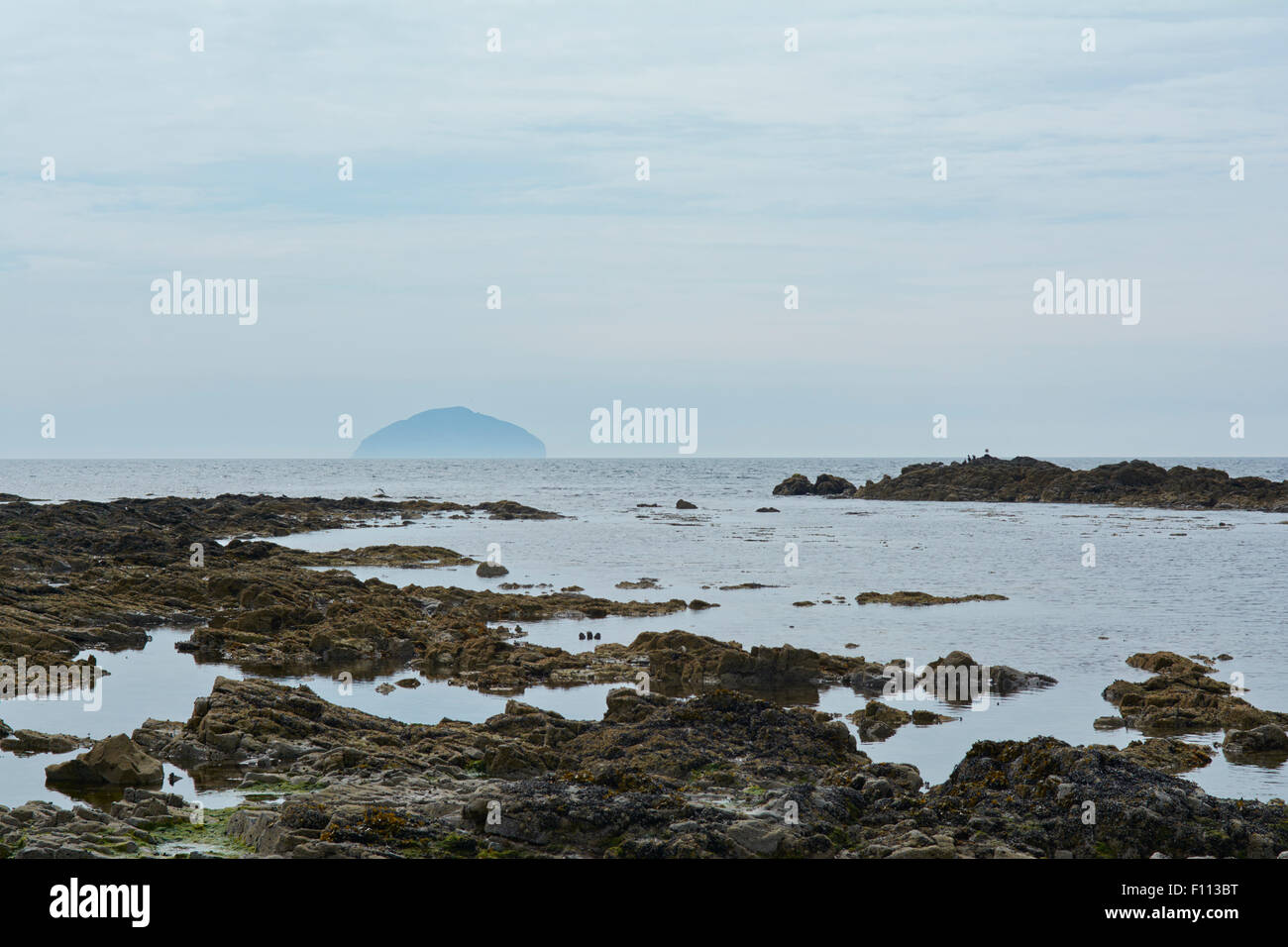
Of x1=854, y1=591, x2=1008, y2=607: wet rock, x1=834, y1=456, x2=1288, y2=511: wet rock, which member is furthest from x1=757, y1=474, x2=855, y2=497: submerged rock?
x1=854, y1=591, x2=1008, y2=607: wet rock

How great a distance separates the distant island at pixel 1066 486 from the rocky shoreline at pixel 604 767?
77.4 metres

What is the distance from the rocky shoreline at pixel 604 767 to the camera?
10.5 meters

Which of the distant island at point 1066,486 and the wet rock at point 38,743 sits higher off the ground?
the distant island at point 1066,486

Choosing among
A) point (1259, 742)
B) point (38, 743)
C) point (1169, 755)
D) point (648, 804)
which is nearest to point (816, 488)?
point (1259, 742)

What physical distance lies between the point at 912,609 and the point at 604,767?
2167 cm

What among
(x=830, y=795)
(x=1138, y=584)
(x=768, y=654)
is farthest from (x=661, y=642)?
(x=1138, y=584)

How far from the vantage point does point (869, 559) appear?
157ft

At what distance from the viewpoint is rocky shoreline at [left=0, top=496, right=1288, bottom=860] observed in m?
10.5

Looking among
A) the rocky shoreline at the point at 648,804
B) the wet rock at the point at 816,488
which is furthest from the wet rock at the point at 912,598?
the wet rock at the point at 816,488

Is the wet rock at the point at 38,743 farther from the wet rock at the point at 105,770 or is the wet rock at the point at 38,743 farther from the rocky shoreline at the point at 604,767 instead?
the wet rock at the point at 105,770

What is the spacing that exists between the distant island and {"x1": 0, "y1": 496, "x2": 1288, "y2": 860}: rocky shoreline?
77376mm

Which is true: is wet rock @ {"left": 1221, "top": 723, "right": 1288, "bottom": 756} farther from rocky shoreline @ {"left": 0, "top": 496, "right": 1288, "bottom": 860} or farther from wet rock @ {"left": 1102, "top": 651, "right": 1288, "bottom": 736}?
wet rock @ {"left": 1102, "top": 651, "right": 1288, "bottom": 736}
